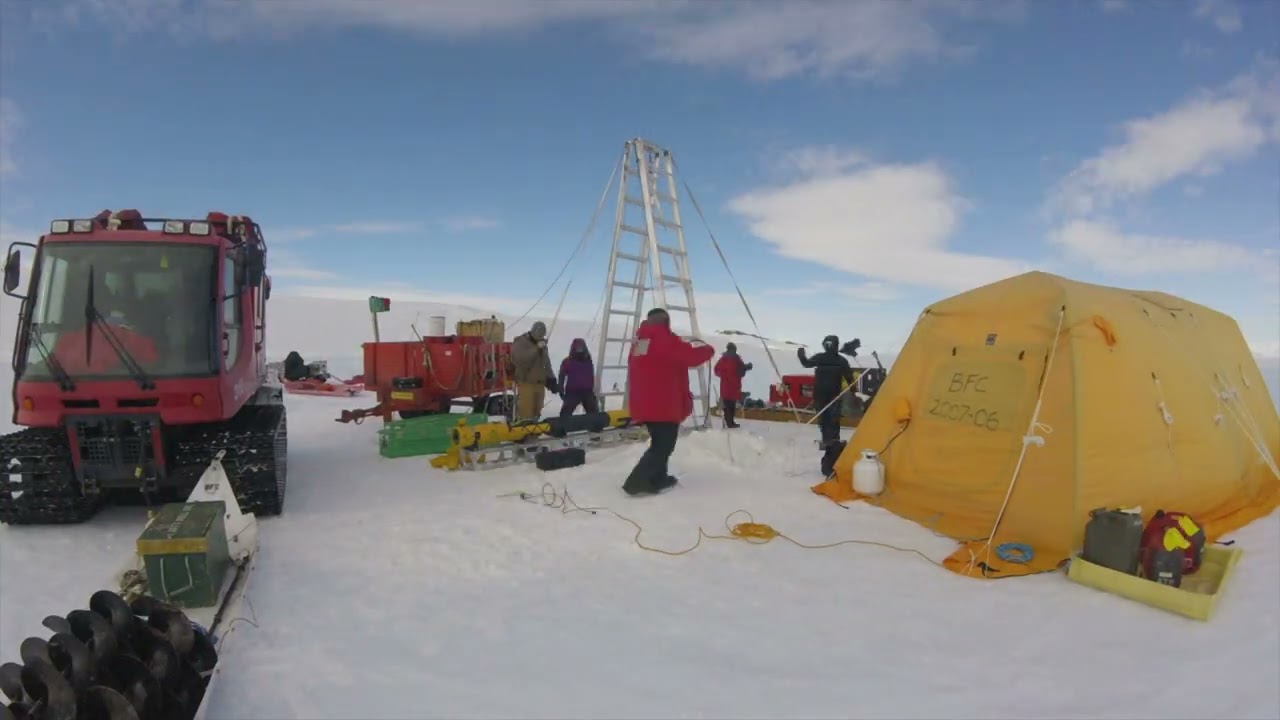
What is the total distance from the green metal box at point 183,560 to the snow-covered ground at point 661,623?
13.9 inches

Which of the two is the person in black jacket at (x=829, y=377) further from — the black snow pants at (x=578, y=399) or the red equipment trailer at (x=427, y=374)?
the red equipment trailer at (x=427, y=374)

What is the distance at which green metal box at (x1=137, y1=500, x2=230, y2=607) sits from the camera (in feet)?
13.1

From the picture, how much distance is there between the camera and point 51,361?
5.64 meters

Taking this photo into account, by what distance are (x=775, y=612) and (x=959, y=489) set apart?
2.51 m

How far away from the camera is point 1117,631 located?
4.04 meters

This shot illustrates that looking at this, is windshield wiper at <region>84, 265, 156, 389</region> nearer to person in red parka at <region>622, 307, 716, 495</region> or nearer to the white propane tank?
person in red parka at <region>622, 307, 716, 495</region>

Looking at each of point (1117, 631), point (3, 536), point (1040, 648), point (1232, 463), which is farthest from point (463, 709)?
point (1232, 463)

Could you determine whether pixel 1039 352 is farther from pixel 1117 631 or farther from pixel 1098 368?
pixel 1117 631

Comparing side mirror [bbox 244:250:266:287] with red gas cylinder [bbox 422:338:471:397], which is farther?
red gas cylinder [bbox 422:338:471:397]

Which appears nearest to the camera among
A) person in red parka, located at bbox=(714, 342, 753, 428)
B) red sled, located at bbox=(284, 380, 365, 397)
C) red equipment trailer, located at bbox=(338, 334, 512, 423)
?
red equipment trailer, located at bbox=(338, 334, 512, 423)

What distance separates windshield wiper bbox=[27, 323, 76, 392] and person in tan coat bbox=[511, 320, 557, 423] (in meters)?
5.31

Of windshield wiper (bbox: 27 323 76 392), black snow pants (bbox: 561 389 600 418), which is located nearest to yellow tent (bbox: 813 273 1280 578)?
black snow pants (bbox: 561 389 600 418)

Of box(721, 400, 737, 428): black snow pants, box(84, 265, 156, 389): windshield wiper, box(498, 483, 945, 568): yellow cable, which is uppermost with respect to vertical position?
box(84, 265, 156, 389): windshield wiper

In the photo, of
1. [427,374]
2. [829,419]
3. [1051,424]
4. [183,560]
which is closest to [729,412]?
[829,419]
